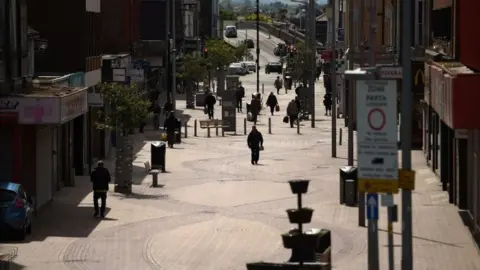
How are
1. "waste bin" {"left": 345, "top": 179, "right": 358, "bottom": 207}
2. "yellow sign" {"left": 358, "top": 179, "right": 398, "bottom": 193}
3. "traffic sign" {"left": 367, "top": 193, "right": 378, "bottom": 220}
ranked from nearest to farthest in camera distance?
"yellow sign" {"left": 358, "top": 179, "right": 398, "bottom": 193}, "traffic sign" {"left": 367, "top": 193, "right": 378, "bottom": 220}, "waste bin" {"left": 345, "top": 179, "right": 358, "bottom": 207}

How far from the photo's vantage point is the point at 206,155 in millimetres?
48719

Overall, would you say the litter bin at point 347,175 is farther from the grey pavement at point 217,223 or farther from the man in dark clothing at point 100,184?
the man in dark clothing at point 100,184

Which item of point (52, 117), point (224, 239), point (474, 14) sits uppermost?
point (474, 14)

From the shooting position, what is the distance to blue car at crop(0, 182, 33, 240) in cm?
2741

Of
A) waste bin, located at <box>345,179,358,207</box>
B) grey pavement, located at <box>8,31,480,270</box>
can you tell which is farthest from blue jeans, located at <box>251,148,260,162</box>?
waste bin, located at <box>345,179,358,207</box>

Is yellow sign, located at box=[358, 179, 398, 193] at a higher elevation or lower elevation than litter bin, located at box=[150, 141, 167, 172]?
higher

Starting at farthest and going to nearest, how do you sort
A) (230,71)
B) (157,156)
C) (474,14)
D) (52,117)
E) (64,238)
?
(230,71)
(157,156)
(52,117)
(64,238)
(474,14)

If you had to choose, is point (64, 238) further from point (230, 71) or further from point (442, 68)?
point (230, 71)

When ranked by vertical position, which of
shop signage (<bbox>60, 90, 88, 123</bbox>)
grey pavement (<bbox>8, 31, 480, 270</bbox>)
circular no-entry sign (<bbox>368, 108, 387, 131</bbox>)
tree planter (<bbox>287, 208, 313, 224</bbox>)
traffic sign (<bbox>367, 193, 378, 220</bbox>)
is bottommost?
grey pavement (<bbox>8, 31, 480, 270</bbox>)

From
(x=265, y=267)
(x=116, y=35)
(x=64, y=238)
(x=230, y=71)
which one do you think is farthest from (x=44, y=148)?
(x=230, y=71)

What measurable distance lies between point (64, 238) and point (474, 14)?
1034 centimetres

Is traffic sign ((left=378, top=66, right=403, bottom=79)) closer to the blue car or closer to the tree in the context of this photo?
the blue car

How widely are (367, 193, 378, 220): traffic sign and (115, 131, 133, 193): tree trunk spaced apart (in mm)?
17146

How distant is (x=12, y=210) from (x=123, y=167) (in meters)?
8.99
